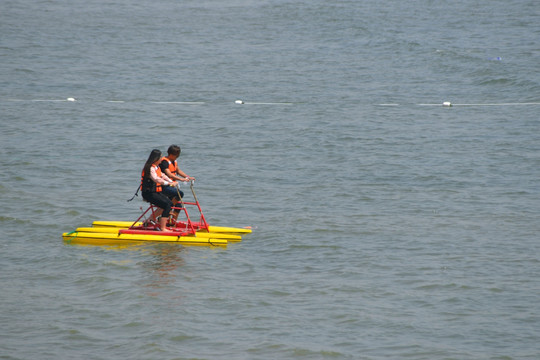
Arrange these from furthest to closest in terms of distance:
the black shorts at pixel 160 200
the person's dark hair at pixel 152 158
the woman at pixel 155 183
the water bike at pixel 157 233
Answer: the water bike at pixel 157 233 → the black shorts at pixel 160 200 → the woman at pixel 155 183 → the person's dark hair at pixel 152 158

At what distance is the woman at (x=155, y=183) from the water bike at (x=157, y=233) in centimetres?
22

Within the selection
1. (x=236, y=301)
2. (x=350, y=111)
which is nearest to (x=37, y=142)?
(x=350, y=111)

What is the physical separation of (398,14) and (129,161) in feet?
92.4

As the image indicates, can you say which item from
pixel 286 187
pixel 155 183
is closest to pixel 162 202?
pixel 155 183

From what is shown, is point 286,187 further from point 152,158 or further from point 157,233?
point 152,158

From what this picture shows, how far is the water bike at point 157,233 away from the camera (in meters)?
13.8

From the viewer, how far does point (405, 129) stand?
82.0 feet

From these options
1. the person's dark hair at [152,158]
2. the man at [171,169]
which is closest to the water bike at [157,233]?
the man at [171,169]

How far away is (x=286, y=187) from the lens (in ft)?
60.7

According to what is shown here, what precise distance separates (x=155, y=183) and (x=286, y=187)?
17.7 feet

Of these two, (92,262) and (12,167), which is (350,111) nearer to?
(12,167)

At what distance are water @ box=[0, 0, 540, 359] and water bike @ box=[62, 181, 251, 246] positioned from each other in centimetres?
20

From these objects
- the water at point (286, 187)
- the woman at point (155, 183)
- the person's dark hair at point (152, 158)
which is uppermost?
the person's dark hair at point (152, 158)

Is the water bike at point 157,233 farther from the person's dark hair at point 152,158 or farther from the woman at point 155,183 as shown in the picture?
the person's dark hair at point 152,158
